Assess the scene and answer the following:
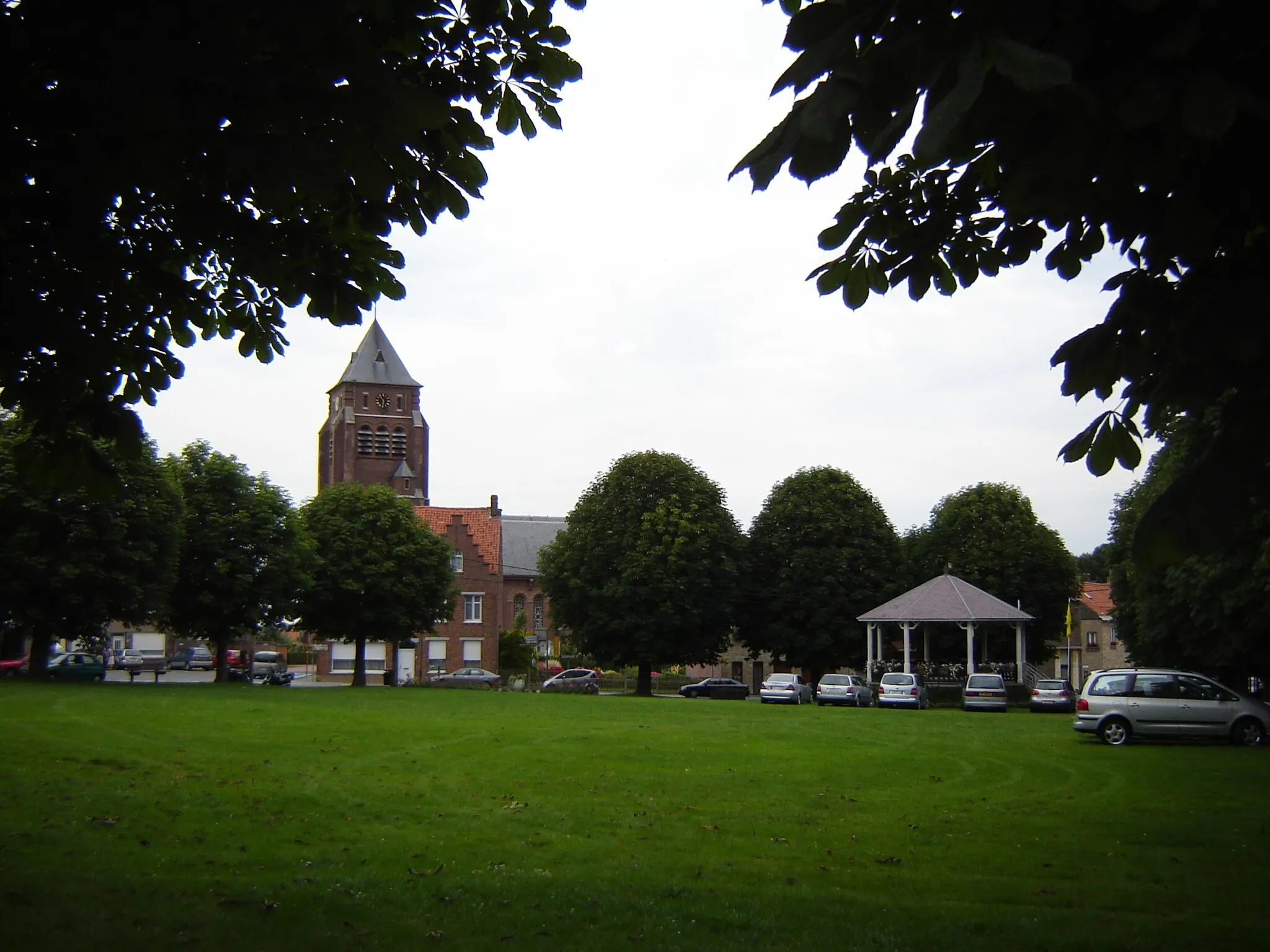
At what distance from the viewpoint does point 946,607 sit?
163 ft

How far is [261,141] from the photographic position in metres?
4.48

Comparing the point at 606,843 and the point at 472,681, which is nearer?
the point at 606,843

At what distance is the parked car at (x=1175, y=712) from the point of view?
79.9ft

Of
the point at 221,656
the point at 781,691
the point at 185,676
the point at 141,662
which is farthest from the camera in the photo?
the point at 141,662

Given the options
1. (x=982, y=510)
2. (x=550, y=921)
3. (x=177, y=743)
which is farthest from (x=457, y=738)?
(x=982, y=510)

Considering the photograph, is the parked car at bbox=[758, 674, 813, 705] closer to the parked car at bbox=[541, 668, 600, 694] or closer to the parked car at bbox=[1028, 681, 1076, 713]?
the parked car at bbox=[1028, 681, 1076, 713]

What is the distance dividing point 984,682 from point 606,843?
34.8m

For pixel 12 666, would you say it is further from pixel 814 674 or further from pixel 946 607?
pixel 946 607

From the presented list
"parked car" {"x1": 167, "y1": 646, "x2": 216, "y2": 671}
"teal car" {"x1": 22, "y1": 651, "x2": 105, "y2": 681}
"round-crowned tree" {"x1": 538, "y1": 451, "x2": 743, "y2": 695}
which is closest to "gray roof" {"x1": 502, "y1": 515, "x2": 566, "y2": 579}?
"parked car" {"x1": 167, "y1": 646, "x2": 216, "y2": 671}

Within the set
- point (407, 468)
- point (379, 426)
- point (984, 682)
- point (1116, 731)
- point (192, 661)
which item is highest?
point (379, 426)

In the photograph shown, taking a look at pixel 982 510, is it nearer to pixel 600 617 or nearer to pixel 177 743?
pixel 600 617

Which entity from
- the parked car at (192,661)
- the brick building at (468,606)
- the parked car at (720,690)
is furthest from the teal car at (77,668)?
the parked car at (192,661)

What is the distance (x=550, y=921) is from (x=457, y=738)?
14.7 metres

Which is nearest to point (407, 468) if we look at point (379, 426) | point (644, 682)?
point (379, 426)
